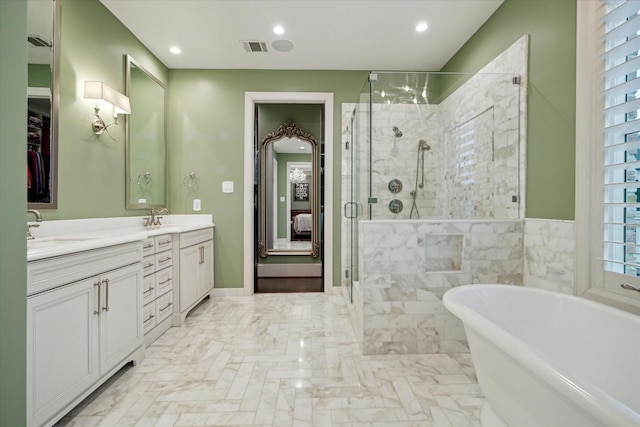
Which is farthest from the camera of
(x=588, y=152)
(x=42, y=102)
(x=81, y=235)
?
(x=81, y=235)

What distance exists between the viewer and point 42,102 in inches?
73.2

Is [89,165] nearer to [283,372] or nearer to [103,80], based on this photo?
[103,80]

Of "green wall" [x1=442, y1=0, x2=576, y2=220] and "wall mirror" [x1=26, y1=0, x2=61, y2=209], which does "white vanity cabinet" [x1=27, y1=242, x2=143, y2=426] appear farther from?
"green wall" [x1=442, y1=0, x2=576, y2=220]

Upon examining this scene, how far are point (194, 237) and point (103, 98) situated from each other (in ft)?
4.55

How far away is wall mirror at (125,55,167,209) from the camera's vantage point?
9.03 ft

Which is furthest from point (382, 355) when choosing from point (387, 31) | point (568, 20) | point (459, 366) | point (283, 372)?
point (387, 31)

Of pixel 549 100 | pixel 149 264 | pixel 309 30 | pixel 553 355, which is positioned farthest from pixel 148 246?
pixel 549 100

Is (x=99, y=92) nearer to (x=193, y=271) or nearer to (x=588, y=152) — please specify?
(x=193, y=271)

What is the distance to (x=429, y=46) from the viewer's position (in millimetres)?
3008

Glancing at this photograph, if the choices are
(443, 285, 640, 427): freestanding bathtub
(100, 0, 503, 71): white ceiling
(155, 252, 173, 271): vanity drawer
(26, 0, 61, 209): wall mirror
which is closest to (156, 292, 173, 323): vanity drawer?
(155, 252, 173, 271): vanity drawer

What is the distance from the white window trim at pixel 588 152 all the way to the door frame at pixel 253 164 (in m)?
2.29

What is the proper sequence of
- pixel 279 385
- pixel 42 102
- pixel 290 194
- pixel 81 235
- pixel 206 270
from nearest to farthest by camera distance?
pixel 279 385, pixel 42 102, pixel 81 235, pixel 206 270, pixel 290 194

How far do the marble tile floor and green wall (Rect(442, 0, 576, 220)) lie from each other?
126 centimetres

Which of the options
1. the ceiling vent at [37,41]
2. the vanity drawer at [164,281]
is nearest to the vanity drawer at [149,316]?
the vanity drawer at [164,281]
